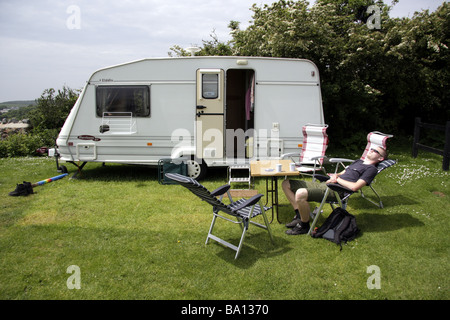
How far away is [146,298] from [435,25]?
34.4ft

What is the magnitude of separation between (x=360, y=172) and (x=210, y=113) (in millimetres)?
3326

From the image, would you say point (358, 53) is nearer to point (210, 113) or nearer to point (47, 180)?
point (210, 113)

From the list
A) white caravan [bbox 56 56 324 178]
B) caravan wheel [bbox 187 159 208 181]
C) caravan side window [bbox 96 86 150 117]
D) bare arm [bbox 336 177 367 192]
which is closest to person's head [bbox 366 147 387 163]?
bare arm [bbox 336 177 367 192]

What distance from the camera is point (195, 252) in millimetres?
3838

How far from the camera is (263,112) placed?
6.88 metres

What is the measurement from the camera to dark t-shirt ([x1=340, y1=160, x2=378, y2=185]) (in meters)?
4.14

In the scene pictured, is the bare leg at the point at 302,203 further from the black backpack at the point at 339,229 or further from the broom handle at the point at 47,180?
the broom handle at the point at 47,180

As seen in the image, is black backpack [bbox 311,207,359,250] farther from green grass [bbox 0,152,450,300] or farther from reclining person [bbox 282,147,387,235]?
reclining person [bbox 282,147,387,235]

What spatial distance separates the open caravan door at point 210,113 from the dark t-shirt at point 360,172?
2.93 meters

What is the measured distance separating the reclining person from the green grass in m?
0.23

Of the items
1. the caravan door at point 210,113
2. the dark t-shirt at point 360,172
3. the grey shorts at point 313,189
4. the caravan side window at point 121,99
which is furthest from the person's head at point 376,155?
the caravan side window at point 121,99

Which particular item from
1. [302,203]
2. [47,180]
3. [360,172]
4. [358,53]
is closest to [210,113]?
[302,203]

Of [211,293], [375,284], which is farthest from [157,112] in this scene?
[375,284]

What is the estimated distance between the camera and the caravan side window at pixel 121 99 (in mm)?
6852
